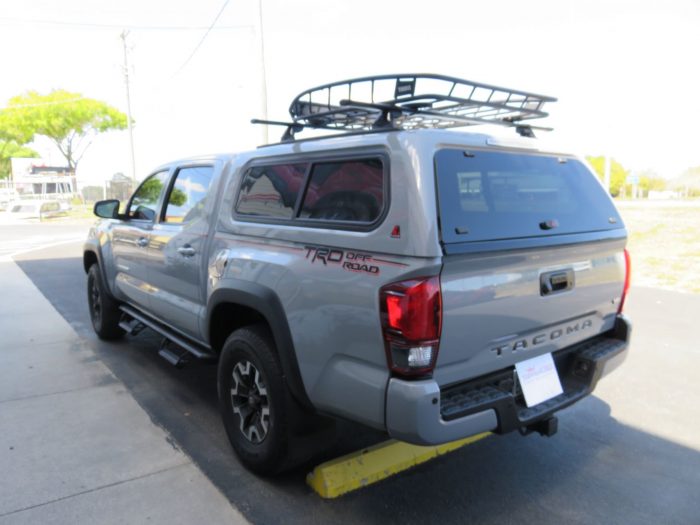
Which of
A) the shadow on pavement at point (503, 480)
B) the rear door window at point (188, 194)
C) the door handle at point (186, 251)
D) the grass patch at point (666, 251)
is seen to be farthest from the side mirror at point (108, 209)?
the grass patch at point (666, 251)

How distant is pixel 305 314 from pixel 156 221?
2365mm

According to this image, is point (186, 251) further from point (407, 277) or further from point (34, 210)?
point (34, 210)

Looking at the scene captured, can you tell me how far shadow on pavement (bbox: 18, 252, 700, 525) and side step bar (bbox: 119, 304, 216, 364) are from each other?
1.58ft

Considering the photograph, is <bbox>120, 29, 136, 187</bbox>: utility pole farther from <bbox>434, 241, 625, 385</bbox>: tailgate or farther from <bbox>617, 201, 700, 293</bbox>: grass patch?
<bbox>434, 241, 625, 385</bbox>: tailgate

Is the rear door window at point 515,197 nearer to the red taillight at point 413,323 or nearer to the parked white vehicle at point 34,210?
the red taillight at point 413,323

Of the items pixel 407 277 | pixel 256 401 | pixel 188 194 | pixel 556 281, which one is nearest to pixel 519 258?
pixel 556 281

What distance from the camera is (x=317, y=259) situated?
8.50 ft

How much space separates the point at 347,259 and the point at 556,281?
1.10m

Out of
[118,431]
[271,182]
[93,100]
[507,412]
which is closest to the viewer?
[507,412]

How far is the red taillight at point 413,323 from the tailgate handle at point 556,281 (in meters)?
0.73

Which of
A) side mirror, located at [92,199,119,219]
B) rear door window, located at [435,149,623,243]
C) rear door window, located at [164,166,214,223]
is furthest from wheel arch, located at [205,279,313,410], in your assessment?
side mirror, located at [92,199,119,219]

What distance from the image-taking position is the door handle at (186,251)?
3.73 metres

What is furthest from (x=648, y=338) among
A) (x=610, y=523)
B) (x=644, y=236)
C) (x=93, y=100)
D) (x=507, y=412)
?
(x=93, y=100)

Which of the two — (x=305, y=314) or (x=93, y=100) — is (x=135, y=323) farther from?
(x=93, y=100)
